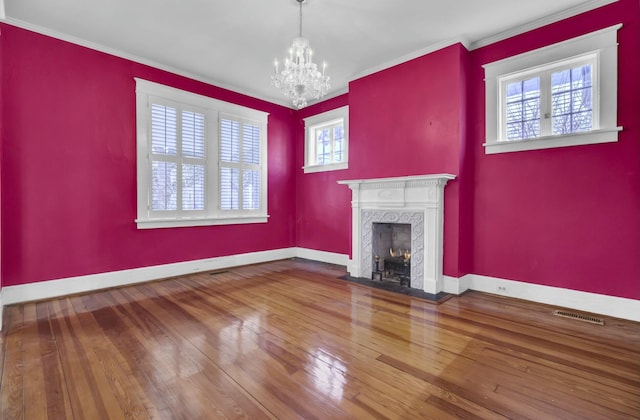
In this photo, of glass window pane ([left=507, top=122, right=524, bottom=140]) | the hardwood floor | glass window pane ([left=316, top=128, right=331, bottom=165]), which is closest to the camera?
the hardwood floor

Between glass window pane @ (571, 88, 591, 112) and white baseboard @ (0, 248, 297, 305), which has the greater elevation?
glass window pane @ (571, 88, 591, 112)

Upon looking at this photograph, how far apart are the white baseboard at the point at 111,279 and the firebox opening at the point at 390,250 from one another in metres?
2.40

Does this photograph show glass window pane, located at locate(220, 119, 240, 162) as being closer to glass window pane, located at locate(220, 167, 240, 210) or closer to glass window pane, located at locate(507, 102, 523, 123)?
glass window pane, located at locate(220, 167, 240, 210)

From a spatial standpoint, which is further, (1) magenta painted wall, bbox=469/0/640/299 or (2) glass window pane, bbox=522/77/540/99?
(2) glass window pane, bbox=522/77/540/99

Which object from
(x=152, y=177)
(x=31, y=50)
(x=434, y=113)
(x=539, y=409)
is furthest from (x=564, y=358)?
(x=31, y=50)

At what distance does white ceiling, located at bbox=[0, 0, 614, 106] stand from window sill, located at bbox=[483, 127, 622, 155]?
132cm

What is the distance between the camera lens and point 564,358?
2174 mm

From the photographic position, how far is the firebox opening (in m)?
4.28

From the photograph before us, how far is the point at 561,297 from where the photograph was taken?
321cm

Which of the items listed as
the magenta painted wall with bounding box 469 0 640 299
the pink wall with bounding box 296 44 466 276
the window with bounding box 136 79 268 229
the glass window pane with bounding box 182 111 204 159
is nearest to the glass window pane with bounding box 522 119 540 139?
the magenta painted wall with bounding box 469 0 640 299

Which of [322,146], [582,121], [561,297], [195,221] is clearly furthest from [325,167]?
[561,297]

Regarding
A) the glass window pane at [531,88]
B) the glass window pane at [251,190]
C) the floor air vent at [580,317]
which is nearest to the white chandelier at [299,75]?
the glass window pane at [531,88]

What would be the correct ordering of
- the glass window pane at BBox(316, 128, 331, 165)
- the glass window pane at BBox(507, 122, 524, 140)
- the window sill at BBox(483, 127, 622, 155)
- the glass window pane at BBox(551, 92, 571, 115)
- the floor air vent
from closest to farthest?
the floor air vent → the window sill at BBox(483, 127, 622, 155) → the glass window pane at BBox(551, 92, 571, 115) → the glass window pane at BBox(507, 122, 524, 140) → the glass window pane at BBox(316, 128, 331, 165)

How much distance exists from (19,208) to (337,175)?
4.39 meters
